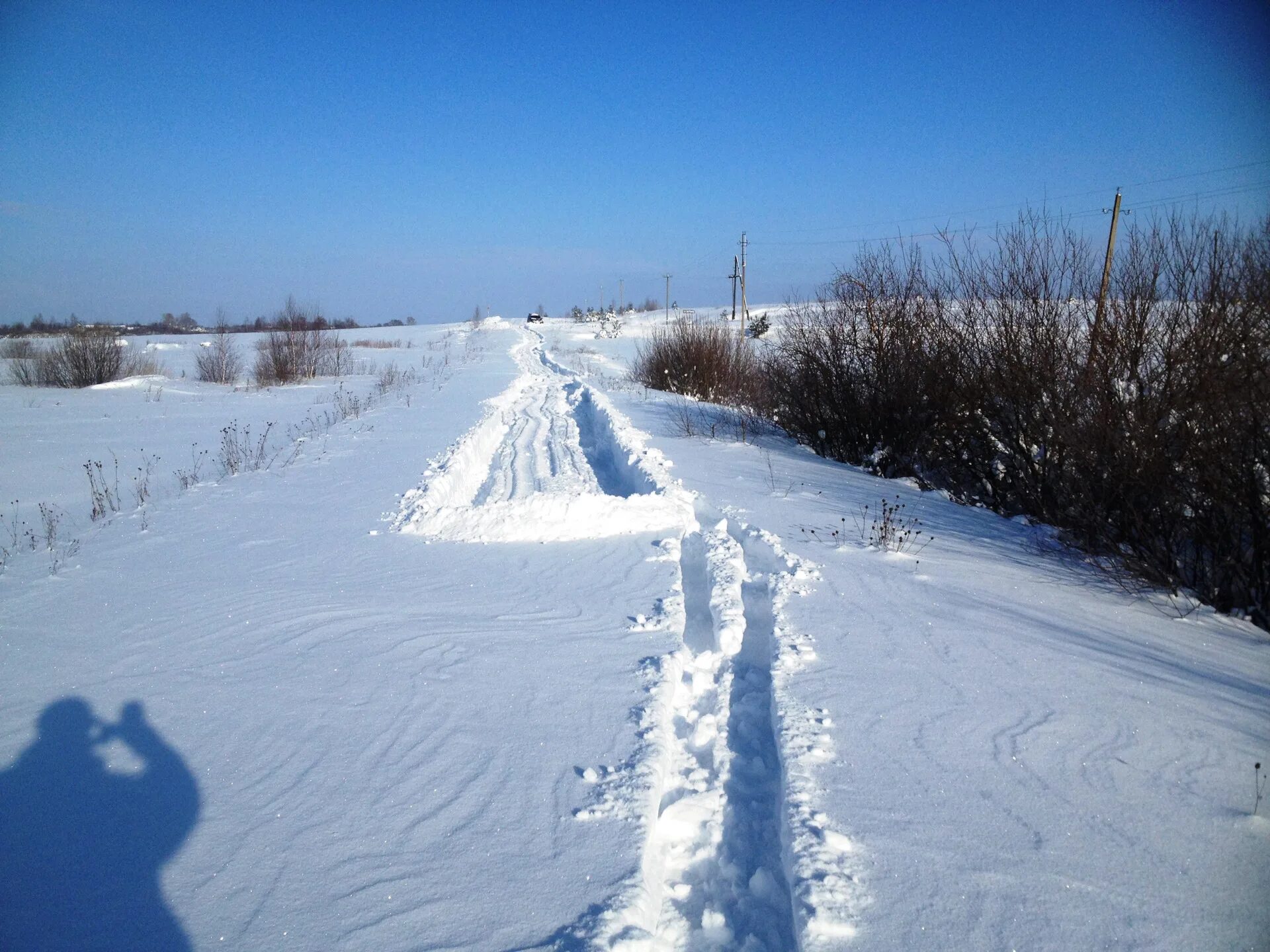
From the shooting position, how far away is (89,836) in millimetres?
2379

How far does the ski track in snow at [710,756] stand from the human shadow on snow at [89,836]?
4.63ft

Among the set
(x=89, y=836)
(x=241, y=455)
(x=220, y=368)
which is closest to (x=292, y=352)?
(x=220, y=368)

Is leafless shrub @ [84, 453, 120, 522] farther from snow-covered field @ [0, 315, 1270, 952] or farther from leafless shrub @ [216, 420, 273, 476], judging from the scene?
leafless shrub @ [216, 420, 273, 476]

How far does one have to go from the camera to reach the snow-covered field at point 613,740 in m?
2.08

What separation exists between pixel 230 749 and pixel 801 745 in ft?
8.11

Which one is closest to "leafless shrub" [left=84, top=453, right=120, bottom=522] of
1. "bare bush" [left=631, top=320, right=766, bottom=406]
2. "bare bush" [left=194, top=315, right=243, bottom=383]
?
"bare bush" [left=631, top=320, right=766, bottom=406]

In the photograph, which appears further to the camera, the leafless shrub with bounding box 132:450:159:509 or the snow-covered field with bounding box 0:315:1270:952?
the leafless shrub with bounding box 132:450:159:509

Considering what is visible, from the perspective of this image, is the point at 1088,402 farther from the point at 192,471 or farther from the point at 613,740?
the point at 192,471

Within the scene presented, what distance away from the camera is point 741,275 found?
1464 inches

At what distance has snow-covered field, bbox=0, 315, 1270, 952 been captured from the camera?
2.08 meters

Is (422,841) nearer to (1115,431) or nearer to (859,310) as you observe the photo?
(1115,431)

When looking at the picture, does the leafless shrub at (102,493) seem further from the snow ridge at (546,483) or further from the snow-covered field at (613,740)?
the snow ridge at (546,483)

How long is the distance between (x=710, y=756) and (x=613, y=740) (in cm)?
45

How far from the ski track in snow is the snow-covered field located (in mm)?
15
